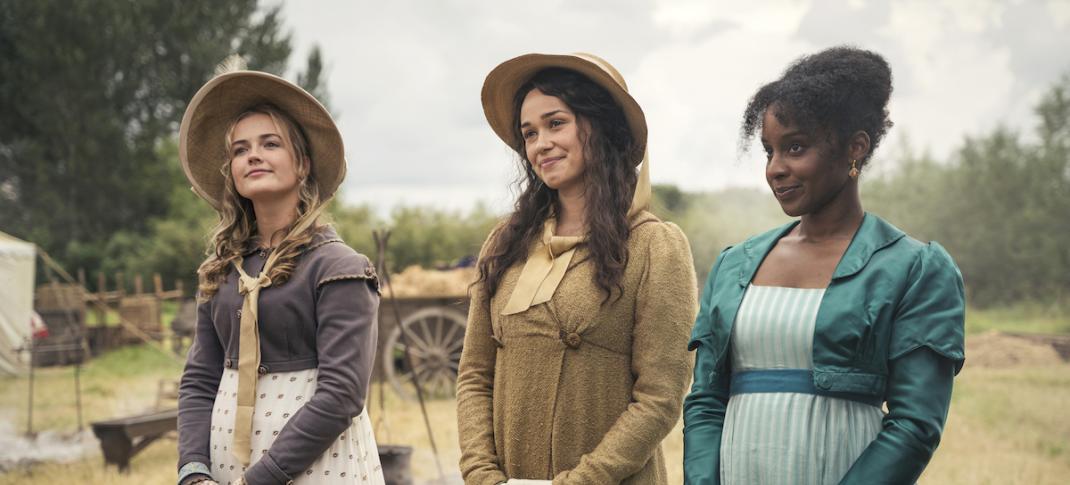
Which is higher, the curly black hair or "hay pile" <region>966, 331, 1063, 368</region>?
the curly black hair

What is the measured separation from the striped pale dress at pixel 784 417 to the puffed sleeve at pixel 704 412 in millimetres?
28

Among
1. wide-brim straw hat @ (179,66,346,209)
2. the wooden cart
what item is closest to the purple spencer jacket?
wide-brim straw hat @ (179,66,346,209)

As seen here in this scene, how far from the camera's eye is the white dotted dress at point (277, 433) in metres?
2.02

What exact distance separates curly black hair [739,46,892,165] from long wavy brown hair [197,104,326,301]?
1.14m

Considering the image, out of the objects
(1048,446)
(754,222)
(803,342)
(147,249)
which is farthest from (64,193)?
(803,342)

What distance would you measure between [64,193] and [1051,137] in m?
21.9

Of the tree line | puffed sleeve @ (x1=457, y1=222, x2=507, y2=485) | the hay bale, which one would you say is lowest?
the hay bale

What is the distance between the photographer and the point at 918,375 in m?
1.48

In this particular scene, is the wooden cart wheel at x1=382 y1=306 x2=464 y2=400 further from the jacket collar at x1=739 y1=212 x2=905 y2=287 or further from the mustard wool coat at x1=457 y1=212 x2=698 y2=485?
the jacket collar at x1=739 y1=212 x2=905 y2=287

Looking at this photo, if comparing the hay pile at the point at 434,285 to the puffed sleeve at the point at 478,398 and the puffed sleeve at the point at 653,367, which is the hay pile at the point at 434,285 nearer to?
the puffed sleeve at the point at 478,398

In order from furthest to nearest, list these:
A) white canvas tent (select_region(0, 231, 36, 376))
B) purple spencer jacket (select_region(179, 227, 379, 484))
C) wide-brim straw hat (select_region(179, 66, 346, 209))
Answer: white canvas tent (select_region(0, 231, 36, 376)) → wide-brim straw hat (select_region(179, 66, 346, 209)) → purple spencer jacket (select_region(179, 227, 379, 484))

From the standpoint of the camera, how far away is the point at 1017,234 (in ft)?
41.1

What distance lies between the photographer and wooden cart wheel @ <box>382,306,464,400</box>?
26.0 ft

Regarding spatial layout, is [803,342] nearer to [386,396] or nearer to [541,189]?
[541,189]
